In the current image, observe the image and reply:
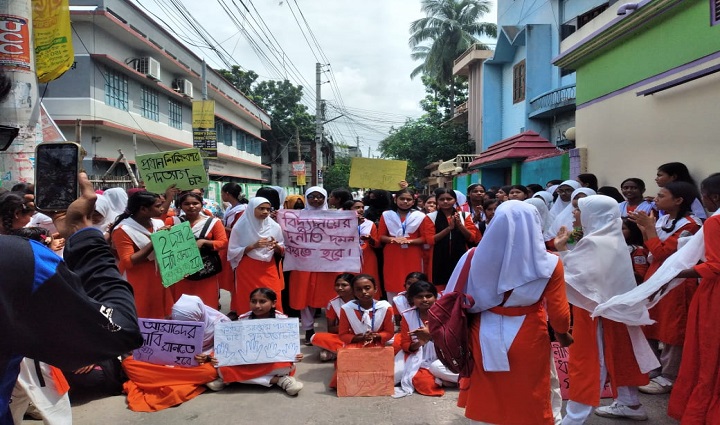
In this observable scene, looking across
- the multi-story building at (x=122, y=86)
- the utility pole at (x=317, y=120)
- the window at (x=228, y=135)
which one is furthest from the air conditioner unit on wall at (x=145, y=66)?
the window at (x=228, y=135)

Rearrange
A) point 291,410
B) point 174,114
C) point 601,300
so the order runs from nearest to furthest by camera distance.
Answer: point 601,300 → point 291,410 → point 174,114

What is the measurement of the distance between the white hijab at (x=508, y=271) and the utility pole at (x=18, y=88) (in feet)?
17.0

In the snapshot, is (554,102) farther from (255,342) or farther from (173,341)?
(173,341)

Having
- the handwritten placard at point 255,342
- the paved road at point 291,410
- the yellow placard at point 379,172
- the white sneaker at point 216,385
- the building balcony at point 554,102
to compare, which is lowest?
the paved road at point 291,410

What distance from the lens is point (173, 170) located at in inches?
221

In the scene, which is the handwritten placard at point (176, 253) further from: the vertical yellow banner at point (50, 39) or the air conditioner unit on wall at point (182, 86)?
the air conditioner unit on wall at point (182, 86)

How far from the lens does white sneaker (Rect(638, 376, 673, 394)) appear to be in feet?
14.1

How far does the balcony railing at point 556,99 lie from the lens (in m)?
16.0

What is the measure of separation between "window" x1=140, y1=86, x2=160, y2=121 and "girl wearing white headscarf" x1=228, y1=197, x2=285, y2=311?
53.3 feet

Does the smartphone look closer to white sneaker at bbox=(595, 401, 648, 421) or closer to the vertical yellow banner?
white sneaker at bbox=(595, 401, 648, 421)

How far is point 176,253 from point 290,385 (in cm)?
156

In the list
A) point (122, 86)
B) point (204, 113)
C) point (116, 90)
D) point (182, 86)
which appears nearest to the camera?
point (204, 113)

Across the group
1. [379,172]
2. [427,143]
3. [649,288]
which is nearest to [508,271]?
[649,288]

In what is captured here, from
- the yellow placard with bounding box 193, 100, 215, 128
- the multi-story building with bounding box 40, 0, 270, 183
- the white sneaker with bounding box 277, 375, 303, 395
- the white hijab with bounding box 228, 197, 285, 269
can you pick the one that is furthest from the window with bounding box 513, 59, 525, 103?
the white sneaker with bounding box 277, 375, 303, 395
